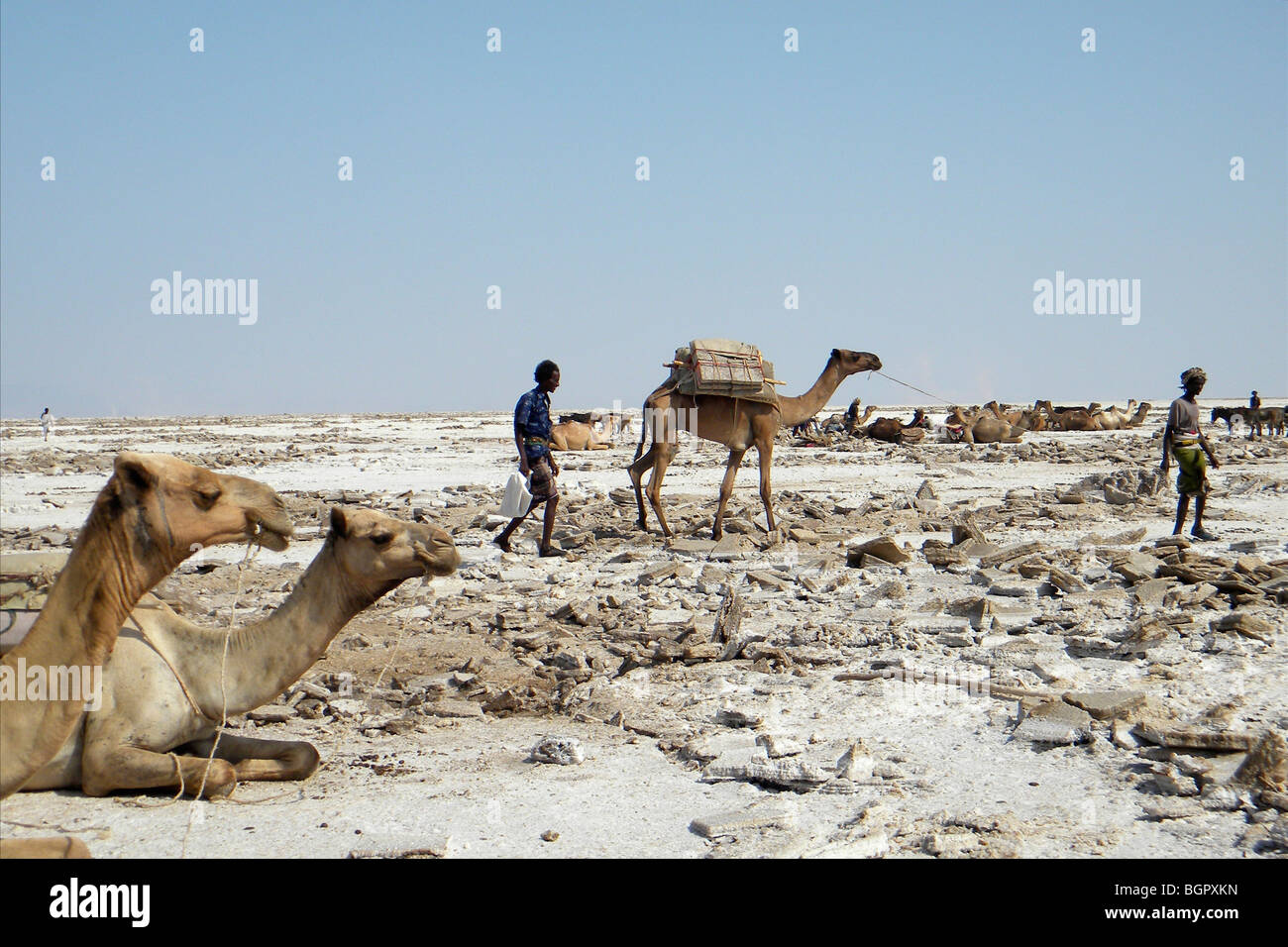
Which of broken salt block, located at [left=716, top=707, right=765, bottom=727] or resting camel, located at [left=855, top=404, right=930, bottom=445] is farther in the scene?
resting camel, located at [left=855, top=404, right=930, bottom=445]

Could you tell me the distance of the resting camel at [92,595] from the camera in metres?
3.15

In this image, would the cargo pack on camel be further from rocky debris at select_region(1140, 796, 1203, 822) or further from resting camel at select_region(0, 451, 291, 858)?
resting camel at select_region(0, 451, 291, 858)

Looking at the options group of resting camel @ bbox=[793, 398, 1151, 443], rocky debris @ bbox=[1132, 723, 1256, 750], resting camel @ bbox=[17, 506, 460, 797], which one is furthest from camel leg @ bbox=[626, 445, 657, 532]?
group of resting camel @ bbox=[793, 398, 1151, 443]

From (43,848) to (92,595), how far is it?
0.81m

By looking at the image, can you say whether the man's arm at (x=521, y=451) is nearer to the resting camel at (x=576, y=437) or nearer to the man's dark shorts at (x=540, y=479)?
the man's dark shorts at (x=540, y=479)

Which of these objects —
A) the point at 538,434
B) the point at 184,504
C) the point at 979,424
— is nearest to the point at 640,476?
the point at 538,434

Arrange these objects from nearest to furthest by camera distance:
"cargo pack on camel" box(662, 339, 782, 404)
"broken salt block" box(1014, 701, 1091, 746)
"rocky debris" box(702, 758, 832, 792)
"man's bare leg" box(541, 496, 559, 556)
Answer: "rocky debris" box(702, 758, 832, 792) → "broken salt block" box(1014, 701, 1091, 746) → "man's bare leg" box(541, 496, 559, 556) → "cargo pack on camel" box(662, 339, 782, 404)

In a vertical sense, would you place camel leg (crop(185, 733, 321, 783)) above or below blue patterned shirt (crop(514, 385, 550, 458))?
below

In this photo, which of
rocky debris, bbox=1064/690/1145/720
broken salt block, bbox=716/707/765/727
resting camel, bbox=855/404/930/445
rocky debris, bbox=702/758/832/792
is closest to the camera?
rocky debris, bbox=702/758/832/792

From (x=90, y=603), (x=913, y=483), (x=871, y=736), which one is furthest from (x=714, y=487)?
(x=90, y=603)

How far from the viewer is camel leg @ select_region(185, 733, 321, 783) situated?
15.1ft

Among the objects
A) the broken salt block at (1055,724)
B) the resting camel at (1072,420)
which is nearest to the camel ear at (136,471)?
the broken salt block at (1055,724)

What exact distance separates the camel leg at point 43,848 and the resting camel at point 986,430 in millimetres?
28019

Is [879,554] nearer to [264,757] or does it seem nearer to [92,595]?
[264,757]
